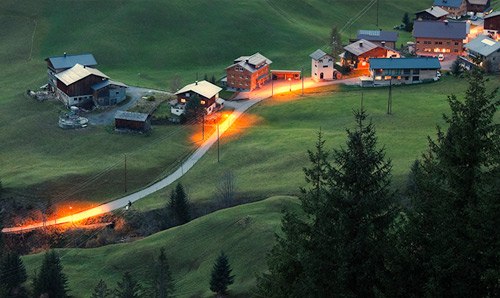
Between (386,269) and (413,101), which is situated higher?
(386,269)


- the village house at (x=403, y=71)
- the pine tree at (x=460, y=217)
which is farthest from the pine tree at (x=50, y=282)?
the village house at (x=403, y=71)

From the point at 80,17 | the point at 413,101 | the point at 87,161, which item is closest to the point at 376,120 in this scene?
the point at 413,101

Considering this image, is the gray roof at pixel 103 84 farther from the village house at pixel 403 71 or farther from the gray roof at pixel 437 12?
the gray roof at pixel 437 12

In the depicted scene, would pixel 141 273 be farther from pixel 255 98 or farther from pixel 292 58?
pixel 292 58

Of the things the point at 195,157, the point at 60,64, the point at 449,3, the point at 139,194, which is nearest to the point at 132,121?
the point at 195,157

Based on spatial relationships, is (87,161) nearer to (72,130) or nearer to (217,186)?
(72,130)

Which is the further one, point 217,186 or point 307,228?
point 217,186

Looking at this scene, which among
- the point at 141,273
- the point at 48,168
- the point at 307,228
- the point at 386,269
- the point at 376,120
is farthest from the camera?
the point at 376,120

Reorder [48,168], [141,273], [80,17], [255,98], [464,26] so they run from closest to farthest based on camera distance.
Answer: [141,273] < [48,168] < [255,98] < [464,26] < [80,17]
